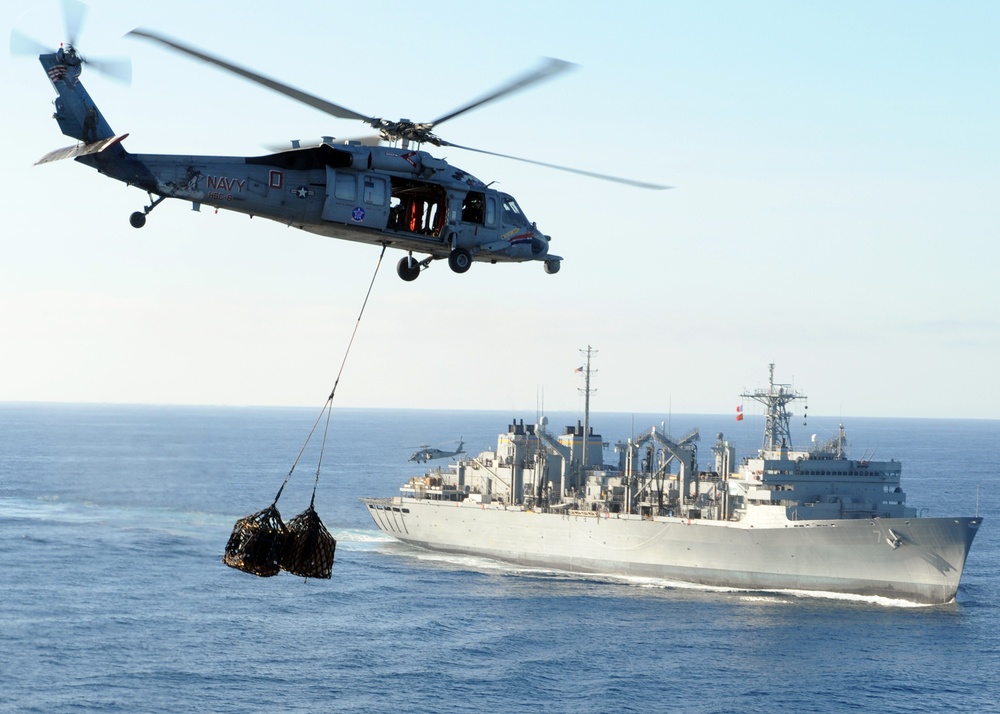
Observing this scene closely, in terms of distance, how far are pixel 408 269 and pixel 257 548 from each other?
5.13 m

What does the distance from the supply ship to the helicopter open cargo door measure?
33477 millimetres

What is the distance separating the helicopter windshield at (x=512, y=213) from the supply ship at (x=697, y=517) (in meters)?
30.5

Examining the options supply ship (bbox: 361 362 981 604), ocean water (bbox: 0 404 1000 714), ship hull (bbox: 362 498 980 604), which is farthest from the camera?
supply ship (bbox: 361 362 981 604)

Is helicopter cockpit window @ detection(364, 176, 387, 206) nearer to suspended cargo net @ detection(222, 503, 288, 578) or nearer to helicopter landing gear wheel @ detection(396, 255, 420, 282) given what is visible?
helicopter landing gear wheel @ detection(396, 255, 420, 282)

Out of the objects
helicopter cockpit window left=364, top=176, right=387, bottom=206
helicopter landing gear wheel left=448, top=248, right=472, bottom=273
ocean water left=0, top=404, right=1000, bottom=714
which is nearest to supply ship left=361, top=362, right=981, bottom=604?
ocean water left=0, top=404, right=1000, bottom=714

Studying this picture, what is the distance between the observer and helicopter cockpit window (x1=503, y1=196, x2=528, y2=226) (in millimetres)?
18672

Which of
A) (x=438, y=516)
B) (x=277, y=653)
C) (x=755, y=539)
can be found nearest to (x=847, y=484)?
(x=755, y=539)

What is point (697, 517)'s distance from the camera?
50656 mm

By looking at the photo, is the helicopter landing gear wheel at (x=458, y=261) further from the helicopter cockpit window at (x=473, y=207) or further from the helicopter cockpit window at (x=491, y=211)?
the helicopter cockpit window at (x=491, y=211)

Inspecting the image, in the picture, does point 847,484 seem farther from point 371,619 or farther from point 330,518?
point 330,518

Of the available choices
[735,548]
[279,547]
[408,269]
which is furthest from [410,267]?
[735,548]

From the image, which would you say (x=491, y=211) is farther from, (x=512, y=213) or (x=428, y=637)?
(x=428, y=637)

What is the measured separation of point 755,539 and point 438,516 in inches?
685

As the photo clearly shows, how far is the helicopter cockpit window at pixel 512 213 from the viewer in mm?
18672
